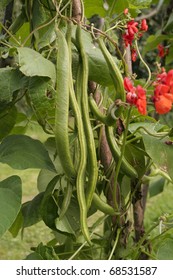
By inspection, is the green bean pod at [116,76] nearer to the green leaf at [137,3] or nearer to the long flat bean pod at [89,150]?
the long flat bean pod at [89,150]

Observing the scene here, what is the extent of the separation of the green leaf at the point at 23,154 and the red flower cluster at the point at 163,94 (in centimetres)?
27

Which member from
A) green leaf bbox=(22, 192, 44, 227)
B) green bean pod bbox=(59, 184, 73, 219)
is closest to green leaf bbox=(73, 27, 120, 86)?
green bean pod bbox=(59, 184, 73, 219)

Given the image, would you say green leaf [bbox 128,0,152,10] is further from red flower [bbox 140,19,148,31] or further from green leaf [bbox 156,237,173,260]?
green leaf [bbox 156,237,173,260]

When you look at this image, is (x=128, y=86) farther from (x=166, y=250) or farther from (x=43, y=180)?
(x=43, y=180)

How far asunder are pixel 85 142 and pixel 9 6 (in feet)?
1.55

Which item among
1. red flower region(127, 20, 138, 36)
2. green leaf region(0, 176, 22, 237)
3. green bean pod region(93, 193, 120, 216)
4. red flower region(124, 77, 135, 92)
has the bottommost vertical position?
green bean pod region(93, 193, 120, 216)

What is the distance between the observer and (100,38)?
104 centimetres

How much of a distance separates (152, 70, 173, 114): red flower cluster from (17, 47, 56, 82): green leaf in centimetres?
19

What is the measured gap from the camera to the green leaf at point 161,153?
3.39 ft

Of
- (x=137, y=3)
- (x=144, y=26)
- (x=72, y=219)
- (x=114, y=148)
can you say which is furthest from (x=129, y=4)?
(x=72, y=219)

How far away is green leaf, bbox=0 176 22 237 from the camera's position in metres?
0.96

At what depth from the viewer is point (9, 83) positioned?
1.08 m

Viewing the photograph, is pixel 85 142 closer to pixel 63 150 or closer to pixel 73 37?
pixel 63 150
